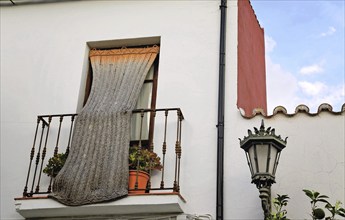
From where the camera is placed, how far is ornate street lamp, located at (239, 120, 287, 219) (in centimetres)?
620

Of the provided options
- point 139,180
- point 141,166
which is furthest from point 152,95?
point 139,180

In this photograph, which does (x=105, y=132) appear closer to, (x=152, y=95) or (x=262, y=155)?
(x=152, y=95)

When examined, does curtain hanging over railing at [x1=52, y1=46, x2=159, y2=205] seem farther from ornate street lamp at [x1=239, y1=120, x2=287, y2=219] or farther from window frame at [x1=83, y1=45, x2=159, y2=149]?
ornate street lamp at [x1=239, y1=120, x2=287, y2=219]

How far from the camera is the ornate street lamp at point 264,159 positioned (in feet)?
20.4

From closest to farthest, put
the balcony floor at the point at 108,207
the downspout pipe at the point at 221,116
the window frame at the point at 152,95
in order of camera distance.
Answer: the balcony floor at the point at 108,207, the downspout pipe at the point at 221,116, the window frame at the point at 152,95

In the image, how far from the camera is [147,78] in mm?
8758

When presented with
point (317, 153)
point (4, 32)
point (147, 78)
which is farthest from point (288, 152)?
point (4, 32)

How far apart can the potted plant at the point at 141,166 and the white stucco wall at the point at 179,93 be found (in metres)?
0.44

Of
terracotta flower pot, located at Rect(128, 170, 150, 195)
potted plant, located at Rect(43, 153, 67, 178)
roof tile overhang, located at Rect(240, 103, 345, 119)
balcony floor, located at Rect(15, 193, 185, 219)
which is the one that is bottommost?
balcony floor, located at Rect(15, 193, 185, 219)

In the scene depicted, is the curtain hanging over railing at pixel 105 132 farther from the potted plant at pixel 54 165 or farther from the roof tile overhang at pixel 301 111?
the roof tile overhang at pixel 301 111

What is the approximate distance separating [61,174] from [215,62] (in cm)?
270

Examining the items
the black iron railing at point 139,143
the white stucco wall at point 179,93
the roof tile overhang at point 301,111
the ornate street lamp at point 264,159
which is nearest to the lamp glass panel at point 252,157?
the ornate street lamp at point 264,159

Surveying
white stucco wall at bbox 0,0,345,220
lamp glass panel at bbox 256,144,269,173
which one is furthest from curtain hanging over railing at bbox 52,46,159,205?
lamp glass panel at bbox 256,144,269,173

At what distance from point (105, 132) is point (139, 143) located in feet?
1.78
